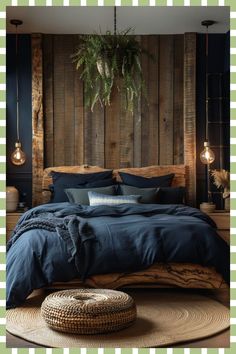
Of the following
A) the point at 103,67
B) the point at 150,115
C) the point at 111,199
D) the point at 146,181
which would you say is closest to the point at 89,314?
the point at 111,199

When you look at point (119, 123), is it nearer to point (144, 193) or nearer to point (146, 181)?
point (146, 181)

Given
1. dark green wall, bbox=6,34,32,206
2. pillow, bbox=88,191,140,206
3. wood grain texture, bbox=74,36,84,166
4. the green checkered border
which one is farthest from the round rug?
wood grain texture, bbox=74,36,84,166

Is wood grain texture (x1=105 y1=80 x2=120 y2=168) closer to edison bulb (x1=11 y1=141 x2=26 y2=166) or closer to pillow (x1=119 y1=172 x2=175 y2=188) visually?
pillow (x1=119 y1=172 x2=175 y2=188)

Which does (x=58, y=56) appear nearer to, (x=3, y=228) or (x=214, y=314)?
(x=214, y=314)

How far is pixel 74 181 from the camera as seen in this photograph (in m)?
6.14

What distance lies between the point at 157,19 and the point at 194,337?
3.75 metres

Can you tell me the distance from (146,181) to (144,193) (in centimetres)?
35

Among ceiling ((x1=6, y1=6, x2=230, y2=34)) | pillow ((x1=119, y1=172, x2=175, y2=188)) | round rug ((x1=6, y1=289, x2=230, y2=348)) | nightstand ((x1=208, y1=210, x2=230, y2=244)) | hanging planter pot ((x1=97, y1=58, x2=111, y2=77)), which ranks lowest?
round rug ((x1=6, y1=289, x2=230, y2=348))

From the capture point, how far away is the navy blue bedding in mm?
4027

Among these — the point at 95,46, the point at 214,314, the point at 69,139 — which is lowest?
the point at 214,314

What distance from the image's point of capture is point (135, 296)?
4363mm

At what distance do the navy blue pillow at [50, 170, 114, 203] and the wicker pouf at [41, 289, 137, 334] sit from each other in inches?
103

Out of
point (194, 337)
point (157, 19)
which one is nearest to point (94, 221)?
point (194, 337)

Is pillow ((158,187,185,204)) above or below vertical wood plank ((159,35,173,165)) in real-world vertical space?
below
